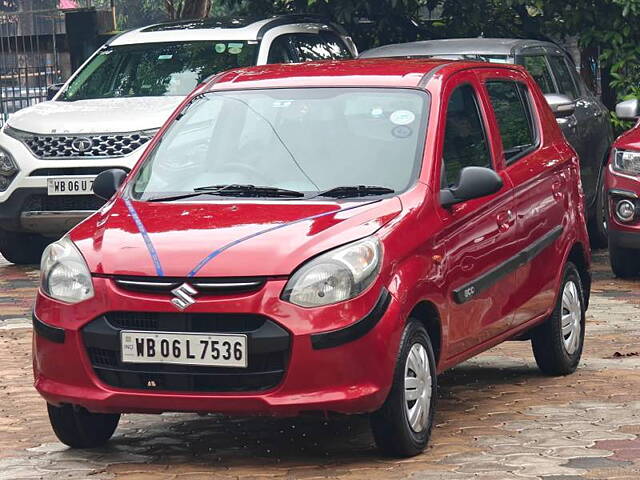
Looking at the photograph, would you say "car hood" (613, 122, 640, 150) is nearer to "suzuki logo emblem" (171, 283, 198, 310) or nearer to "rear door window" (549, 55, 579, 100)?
"rear door window" (549, 55, 579, 100)

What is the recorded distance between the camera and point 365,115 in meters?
7.49

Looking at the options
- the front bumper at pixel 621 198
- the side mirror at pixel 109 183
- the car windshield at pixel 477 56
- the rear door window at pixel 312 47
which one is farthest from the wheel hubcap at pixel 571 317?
the rear door window at pixel 312 47

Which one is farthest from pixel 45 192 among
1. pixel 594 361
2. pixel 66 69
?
pixel 66 69

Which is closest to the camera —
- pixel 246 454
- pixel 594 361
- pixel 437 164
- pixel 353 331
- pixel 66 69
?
pixel 353 331

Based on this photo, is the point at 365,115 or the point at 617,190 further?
the point at 617,190

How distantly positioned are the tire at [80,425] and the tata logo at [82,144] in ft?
20.7

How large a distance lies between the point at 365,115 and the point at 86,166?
5956 millimetres

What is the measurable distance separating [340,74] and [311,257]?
1686mm

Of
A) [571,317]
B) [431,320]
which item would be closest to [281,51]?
[571,317]

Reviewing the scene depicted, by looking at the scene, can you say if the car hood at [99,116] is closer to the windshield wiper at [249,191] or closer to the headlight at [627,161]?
the headlight at [627,161]

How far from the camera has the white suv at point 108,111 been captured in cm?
1311

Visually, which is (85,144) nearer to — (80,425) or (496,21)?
(80,425)

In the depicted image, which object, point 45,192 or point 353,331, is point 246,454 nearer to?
point 353,331

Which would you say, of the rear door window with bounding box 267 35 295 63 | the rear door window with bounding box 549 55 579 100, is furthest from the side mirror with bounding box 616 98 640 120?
the rear door window with bounding box 267 35 295 63
